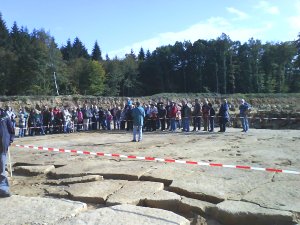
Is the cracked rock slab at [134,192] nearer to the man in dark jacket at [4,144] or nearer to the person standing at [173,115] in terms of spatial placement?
the man in dark jacket at [4,144]

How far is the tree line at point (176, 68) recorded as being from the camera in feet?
216

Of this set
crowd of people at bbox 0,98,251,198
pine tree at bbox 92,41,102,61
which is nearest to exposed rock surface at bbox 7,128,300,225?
crowd of people at bbox 0,98,251,198

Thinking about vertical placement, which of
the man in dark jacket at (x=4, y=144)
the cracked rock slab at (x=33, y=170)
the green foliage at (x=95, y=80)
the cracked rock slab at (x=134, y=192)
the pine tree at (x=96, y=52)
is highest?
the pine tree at (x=96, y=52)

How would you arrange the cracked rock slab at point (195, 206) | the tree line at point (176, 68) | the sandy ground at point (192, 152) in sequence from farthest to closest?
the tree line at point (176, 68)
the sandy ground at point (192, 152)
the cracked rock slab at point (195, 206)

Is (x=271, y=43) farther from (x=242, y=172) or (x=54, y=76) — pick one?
(x=242, y=172)

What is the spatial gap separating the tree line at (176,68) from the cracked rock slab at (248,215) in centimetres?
5611

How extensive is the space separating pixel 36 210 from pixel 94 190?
138cm

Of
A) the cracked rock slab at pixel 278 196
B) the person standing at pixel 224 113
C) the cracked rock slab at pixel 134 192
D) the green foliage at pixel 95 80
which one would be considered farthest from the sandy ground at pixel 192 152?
the green foliage at pixel 95 80

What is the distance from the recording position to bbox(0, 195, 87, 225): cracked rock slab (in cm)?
579

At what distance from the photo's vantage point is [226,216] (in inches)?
232

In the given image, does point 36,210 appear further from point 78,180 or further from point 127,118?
point 127,118

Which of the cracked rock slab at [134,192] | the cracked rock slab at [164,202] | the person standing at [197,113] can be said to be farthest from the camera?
the person standing at [197,113]

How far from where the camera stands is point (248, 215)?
5.79 metres

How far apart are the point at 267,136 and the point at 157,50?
252 feet
